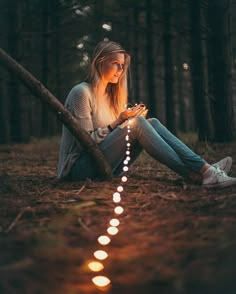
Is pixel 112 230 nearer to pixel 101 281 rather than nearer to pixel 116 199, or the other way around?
pixel 101 281

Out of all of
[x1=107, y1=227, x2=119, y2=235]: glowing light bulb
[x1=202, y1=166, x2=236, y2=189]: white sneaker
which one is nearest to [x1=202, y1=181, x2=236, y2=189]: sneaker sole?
[x1=202, y1=166, x2=236, y2=189]: white sneaker

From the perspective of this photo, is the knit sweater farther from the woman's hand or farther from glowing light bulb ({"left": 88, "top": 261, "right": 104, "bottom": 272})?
glowing light bulb ({"left": 88, "top": 261, "right": 104, "bottom": 272})

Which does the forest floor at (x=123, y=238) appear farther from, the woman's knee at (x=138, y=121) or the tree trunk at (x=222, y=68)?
the tree trunk at (x=222, y=68)

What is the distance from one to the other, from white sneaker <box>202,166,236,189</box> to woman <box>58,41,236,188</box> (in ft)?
0.27

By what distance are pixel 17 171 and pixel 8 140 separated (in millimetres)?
5798

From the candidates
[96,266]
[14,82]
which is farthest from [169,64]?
[96,266]

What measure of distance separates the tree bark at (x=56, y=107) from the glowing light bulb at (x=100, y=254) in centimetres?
192

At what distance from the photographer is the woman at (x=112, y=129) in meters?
3.94

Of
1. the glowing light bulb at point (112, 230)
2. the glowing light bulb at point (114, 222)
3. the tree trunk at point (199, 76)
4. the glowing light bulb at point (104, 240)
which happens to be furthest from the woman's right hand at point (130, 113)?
the tree trunk at point (199, 76)

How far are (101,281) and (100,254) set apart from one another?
338mm

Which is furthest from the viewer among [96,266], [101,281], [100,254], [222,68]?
[222,68]

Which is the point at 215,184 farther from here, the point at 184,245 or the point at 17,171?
the point at 17,171

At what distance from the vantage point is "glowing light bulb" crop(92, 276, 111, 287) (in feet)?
5.57

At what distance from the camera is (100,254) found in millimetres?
2066
